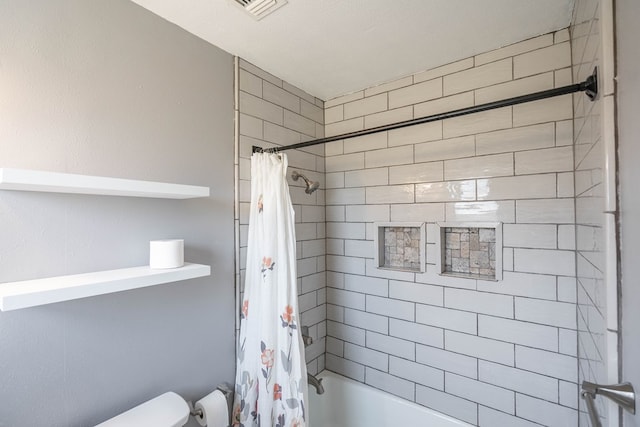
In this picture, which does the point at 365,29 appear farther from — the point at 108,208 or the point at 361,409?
the point at 361,409

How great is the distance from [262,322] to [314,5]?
4.57 feet

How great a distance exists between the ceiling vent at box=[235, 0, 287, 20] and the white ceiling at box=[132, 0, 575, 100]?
3 cm

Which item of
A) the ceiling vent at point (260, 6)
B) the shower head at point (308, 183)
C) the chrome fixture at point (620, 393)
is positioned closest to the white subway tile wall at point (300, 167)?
the shower head at point (308, 183)

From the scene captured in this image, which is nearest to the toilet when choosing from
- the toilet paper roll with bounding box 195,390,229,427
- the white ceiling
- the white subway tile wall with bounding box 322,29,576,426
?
the toilet paper roll with bounding box 195,390,229,427

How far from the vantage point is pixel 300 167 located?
6.15 feet

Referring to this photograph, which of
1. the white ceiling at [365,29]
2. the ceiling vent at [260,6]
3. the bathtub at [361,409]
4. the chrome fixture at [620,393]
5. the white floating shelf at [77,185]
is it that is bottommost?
the bathtub at [361,409]

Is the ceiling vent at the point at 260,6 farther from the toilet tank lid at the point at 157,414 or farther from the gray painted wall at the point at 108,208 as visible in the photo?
the toilet tank lid at the point at 157,414

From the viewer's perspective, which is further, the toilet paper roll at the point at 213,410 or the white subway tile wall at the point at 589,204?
the toilet paper roll at the point at 213,410

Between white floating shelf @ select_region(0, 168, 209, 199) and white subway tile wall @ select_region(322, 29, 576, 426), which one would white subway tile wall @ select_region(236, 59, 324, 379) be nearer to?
white subway tile wall @ select_region(322, 29, 576, 426)

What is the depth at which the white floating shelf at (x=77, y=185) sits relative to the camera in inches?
29.4

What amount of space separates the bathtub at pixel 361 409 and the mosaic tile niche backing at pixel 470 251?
0.81 meters

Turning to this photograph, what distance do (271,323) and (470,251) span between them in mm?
1124

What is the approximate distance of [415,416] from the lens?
5.37ft

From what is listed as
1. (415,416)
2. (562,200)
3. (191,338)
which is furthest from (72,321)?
(562,200)
